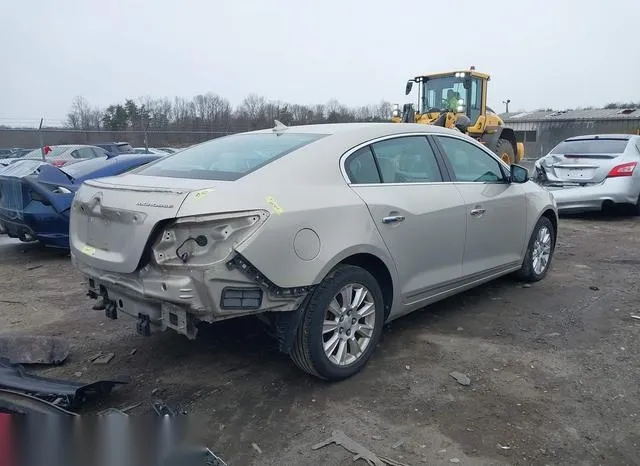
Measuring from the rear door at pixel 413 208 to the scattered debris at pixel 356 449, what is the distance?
1.29m

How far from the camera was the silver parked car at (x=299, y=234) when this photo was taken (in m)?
2.99

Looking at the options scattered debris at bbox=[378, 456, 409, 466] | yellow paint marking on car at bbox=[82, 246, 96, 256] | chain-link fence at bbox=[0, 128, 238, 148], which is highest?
chain-link fence at bbox=[0, 128, 238, 148]

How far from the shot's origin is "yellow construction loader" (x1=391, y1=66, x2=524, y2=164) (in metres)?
12.8

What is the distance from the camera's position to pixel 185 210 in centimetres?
295

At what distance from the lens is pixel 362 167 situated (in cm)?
383

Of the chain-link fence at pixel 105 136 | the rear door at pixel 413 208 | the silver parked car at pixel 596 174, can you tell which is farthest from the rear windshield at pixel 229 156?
the chain-link fence at pixel 105 136

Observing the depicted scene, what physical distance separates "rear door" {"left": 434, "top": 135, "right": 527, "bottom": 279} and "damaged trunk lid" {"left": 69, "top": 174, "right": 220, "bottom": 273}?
2238 mm

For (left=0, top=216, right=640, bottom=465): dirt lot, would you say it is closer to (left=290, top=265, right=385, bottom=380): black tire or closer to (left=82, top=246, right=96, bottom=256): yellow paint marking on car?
(left=290, top=265, right=385, bottom=380): black tire

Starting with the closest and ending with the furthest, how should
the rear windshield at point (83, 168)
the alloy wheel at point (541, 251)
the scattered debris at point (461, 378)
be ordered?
the scattered debris at point (461, 378) < the alloy wheel at point (541, 251) < the rear windshield at point (83, 168)

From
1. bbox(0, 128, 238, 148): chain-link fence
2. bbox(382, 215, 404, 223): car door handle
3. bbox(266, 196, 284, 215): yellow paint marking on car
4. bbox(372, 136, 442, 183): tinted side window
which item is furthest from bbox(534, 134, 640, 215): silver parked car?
bbox(0, 128, 238, 148): chain-link fence

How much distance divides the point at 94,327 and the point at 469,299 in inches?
131

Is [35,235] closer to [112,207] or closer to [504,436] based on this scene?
[112,207]

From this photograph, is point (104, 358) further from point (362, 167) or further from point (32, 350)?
point (362, 167)

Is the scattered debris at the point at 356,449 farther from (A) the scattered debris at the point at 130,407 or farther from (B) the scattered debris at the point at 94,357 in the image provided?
(B) the scattered debris at the point at 94,357
